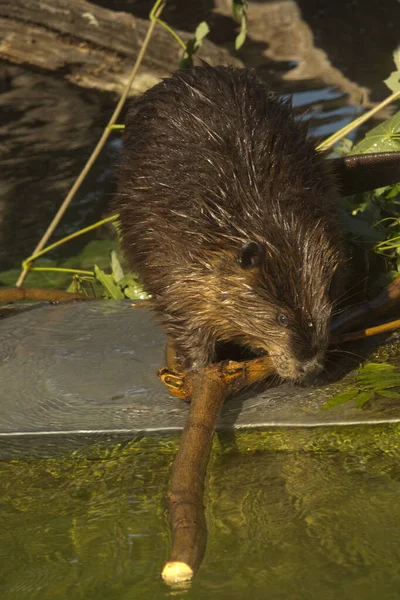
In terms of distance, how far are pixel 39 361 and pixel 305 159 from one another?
3.97 ft

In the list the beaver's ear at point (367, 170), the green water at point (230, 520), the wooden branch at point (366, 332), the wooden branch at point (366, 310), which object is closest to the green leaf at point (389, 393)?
the green water at point (230, 520)

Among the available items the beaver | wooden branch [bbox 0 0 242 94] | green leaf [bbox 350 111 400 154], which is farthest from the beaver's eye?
wooden branch [bbox 0 0 242 94]

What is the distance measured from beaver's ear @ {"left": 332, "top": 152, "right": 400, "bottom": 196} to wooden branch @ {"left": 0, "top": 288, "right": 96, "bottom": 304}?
1.27 metres

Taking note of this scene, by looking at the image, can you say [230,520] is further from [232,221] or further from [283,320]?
[232,221]

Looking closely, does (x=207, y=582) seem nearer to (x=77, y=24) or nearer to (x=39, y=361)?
(x=39, y=361)

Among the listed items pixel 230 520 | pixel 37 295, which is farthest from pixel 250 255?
pixel 37 295

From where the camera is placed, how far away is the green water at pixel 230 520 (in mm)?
1962

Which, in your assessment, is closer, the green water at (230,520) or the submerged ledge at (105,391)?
the green water at (230,520)

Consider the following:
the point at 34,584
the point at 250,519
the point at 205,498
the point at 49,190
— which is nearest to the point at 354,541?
the point at 250,519

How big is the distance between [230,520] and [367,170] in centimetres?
172

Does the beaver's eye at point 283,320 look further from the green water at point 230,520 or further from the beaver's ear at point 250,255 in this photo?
the green water at point 230,520

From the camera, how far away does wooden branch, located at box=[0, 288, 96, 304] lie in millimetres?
4035

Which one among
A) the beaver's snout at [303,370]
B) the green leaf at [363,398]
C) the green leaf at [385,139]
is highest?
the green leaf at [385,139]

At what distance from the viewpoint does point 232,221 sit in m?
2.86
